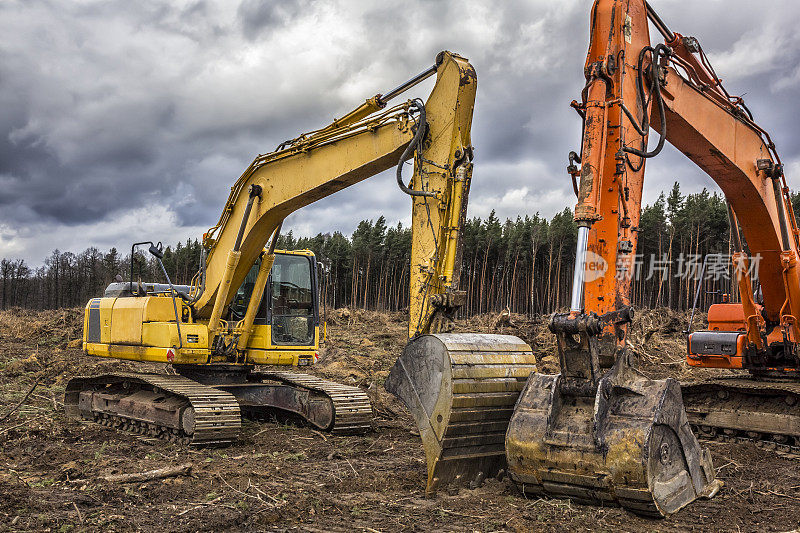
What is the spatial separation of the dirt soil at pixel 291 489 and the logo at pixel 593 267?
172 cm

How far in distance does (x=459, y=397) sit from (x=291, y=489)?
6.24 ft

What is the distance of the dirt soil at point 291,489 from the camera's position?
509 cm

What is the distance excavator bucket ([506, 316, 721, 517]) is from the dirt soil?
166mm

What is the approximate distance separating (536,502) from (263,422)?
610 cm

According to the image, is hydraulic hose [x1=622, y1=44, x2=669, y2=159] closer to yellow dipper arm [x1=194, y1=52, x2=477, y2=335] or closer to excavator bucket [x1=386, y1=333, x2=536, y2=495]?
yellow dipper arm [x1=194, y1=52, x2=477, y2=335]

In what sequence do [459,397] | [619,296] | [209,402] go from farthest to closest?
[209,402] → [459,397] → [619,296]

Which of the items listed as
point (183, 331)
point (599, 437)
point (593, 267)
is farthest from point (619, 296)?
point (183, 331)

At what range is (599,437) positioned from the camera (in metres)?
4.85

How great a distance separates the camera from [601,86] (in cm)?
572

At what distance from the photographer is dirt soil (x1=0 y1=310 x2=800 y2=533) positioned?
5.09m

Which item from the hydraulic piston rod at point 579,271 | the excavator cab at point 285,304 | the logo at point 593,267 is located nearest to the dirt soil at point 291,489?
the excavator cab at point 285,304

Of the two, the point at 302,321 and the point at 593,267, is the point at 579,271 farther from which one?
the point at 302,321

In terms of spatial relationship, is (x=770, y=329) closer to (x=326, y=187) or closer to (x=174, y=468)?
(x=326, y=187)

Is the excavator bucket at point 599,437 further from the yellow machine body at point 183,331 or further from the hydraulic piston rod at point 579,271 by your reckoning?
the yellow machine body at point 183,331
